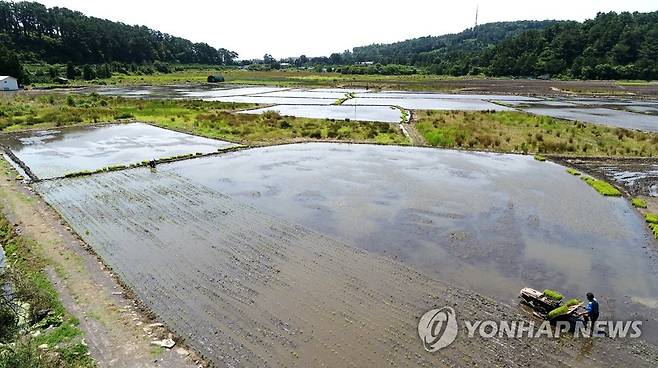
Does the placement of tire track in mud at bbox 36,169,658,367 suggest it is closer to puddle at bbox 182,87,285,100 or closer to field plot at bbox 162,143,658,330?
field plot at bbox 162,143,658,330

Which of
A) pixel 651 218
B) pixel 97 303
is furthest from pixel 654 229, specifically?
pixel 97 303

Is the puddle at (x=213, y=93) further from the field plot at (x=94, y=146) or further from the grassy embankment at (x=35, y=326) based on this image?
the grassy embankment at (x=35, y=326)

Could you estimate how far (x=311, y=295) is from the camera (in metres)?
12.7

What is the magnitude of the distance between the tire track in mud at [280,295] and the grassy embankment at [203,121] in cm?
1715

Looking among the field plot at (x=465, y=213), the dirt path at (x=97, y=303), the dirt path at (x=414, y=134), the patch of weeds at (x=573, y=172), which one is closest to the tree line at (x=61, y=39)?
the dirt path at (x=414, y=134)

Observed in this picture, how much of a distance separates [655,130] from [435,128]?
22401 mm

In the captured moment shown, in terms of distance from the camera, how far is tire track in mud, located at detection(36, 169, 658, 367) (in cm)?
1021

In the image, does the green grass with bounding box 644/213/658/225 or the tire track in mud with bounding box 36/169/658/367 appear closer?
the tire track in mud with bounding box 36/169/658/367

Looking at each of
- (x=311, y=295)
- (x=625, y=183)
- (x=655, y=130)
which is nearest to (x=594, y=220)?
(x=625, y=183)

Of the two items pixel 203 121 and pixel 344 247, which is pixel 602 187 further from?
pixel 203 121

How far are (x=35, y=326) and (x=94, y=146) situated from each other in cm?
2531

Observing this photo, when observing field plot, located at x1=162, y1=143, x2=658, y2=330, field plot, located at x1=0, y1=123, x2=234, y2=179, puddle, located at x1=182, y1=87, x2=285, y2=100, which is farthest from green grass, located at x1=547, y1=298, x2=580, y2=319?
puddle, located at x1=182, y1=87, x2=285, y2=100

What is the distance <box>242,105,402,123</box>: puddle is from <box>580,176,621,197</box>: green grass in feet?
75.1

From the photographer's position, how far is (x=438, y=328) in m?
11.2
